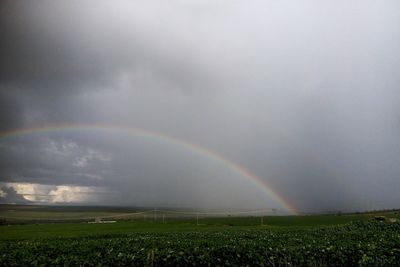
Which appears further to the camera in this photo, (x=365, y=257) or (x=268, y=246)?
(x=268, y=246)

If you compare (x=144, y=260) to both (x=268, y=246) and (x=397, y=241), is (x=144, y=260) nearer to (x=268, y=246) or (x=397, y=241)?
(x=268, y=246)

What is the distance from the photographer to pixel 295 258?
1669 cm

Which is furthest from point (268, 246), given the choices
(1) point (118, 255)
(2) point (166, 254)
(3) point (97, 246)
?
(3) point (97, 246)

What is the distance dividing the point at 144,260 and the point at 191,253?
2.17 m

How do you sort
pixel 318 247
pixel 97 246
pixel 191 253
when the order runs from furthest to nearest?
1. pixel 97 246
2. pixel 318 247
3. pixel 191 253

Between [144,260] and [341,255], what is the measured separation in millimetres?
9200

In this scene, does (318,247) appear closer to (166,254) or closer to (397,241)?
(397,241)

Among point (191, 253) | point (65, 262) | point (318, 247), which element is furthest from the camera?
point (318, 247)

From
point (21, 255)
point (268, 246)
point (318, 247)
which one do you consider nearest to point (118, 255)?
point (21, 255)

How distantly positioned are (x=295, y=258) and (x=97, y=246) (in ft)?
34.4

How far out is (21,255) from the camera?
16.5 m

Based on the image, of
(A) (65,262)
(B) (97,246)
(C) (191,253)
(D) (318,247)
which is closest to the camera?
(A) (65,262)

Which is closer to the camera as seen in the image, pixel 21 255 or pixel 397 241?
pixel 21 255

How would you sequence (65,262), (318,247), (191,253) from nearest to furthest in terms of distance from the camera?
(65,262), (191,253), (318,247)
